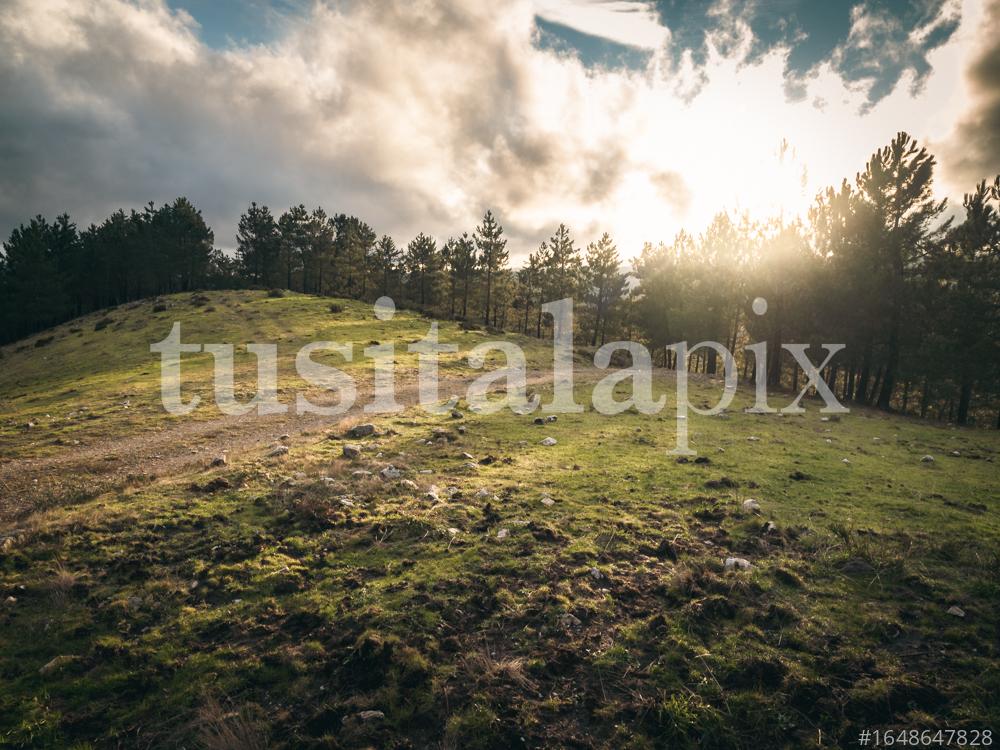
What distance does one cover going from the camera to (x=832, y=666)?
5340 mm

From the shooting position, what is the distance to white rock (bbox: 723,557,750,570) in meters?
7.56

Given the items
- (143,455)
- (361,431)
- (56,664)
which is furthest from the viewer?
(361,431)

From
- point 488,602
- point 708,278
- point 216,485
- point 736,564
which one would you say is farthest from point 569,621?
point 708,278

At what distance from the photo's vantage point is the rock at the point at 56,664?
212 inches

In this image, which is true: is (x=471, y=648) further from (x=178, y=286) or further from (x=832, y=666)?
(x=178, y=286)

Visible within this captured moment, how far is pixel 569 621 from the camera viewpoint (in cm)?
630

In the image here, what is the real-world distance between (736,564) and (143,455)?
18569 millimetres

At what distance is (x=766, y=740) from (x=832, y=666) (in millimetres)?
1614

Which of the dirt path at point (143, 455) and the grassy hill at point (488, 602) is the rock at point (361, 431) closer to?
the dirt path at point (143, 455)

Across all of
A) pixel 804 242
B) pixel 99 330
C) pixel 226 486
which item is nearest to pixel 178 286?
pixel 99 330

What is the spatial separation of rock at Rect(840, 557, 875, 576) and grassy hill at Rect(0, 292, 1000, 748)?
45mm

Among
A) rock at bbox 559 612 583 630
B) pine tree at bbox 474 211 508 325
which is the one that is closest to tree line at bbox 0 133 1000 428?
pine tree at bbox 474 211 508 325

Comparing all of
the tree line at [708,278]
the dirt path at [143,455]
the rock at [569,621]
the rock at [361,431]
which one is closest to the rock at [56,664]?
the rock at [569,621]

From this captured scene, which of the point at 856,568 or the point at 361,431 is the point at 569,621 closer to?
the point at 856,568
